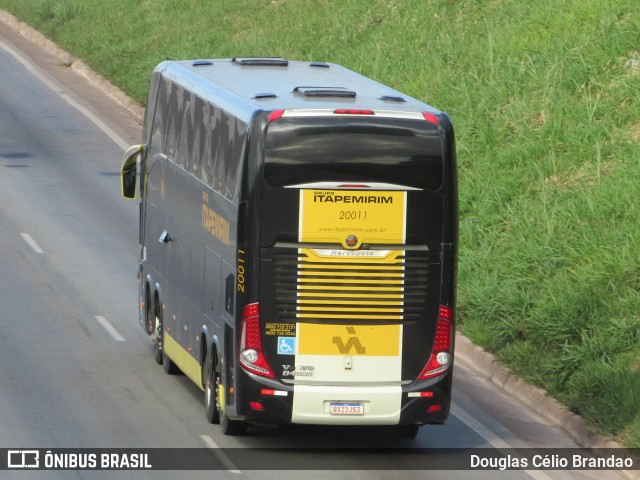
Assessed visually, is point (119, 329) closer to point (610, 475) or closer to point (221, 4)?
point (610, 475)

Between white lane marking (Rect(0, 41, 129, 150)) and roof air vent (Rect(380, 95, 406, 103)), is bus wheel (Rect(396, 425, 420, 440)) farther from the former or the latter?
white lane marking (Rect(0, 41, 129, 150))

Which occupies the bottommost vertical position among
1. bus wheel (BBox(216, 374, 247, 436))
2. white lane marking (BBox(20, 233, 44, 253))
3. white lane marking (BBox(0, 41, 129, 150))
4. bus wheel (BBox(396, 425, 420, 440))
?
white lane marking (BBox(0, 41, 129, 150))

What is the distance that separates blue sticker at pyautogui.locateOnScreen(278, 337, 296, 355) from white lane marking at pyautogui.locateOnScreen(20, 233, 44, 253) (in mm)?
11090

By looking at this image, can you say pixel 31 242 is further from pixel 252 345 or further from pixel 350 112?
pixel 350 112

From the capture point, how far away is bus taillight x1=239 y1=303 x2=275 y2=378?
15.2 m

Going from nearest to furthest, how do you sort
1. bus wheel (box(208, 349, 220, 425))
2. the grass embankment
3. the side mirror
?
bus wheel (box(208, 349, 220, 425)) < the grass embankment < the side mirror

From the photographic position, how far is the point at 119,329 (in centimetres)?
2123

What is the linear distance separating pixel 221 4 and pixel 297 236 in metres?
29.7

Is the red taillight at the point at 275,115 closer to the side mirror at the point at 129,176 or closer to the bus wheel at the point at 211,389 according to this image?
the bus wheel at the point at 211,389

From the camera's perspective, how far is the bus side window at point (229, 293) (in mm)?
15500

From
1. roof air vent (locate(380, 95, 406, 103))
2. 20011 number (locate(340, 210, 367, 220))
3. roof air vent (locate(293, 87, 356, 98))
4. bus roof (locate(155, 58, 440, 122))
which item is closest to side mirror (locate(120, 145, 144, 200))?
bus roof (locate(155, 58, 440, 122))

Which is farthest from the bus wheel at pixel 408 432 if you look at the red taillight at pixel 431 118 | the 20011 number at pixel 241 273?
the red taillight at pixel 431 118

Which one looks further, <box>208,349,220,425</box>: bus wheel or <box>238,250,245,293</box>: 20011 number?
<box>208,349,220,425</box>: bus wheel

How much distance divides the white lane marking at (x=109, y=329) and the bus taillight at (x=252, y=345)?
5708 mm
